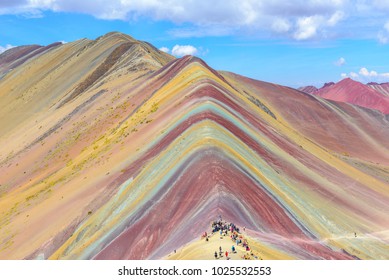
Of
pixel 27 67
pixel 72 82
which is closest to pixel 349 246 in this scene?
pixel 72 82

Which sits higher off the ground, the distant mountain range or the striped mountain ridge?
the distant mountain range

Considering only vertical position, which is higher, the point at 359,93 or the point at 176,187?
the point at 359,93

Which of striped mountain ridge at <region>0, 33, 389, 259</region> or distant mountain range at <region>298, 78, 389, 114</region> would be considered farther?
distant mountain range at <region>298, 78, 389, 114</region>

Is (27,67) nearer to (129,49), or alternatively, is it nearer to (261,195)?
(129,49)

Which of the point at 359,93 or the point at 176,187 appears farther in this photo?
the point at 359,93
